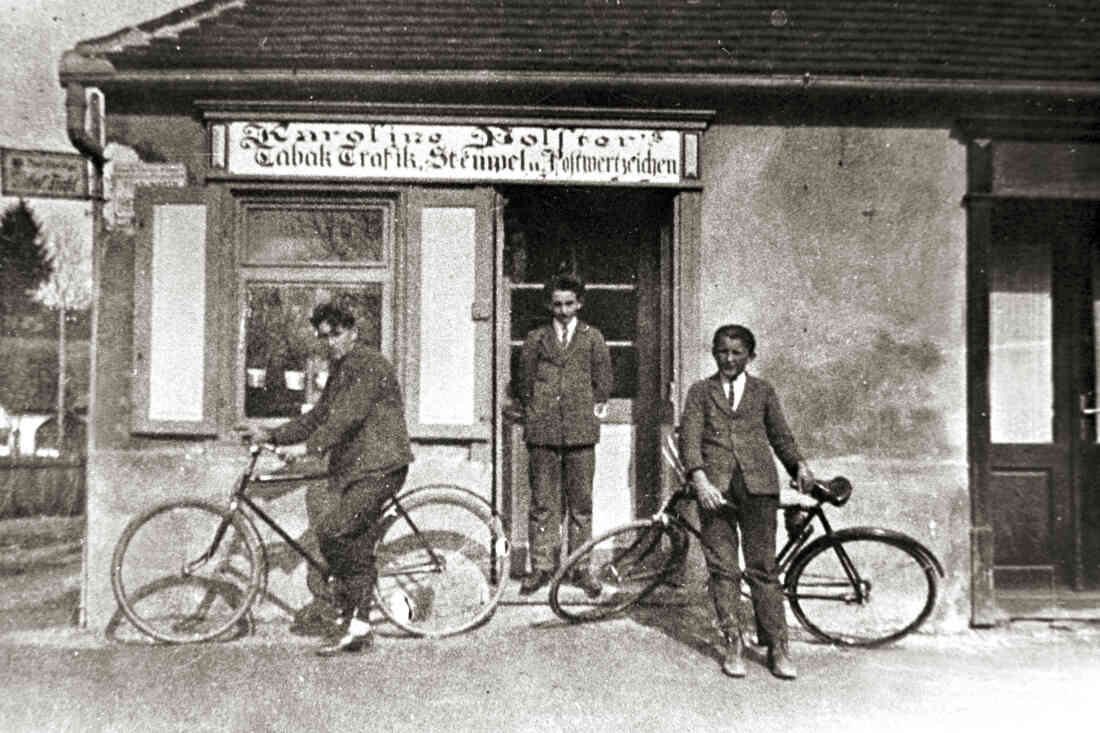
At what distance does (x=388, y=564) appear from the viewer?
18.0ft

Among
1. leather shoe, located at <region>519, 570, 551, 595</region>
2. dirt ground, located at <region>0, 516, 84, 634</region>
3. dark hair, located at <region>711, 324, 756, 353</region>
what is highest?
dark hair, located at <region>711, 324, 756, 353</region>

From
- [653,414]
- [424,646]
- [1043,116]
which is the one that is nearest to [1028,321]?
[1043,116]

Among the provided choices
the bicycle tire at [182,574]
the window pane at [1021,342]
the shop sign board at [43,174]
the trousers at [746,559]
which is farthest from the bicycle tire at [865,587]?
the shop sign board at [43,174]

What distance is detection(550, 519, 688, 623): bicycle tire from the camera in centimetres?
541

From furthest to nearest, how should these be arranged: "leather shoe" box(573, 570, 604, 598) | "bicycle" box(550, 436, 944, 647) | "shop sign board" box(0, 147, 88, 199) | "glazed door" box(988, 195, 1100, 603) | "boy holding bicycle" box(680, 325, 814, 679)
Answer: "glazed door" box(988, 195, 1100, 603) → "leather shoe" box(573, 570, 604, 598) → "bicycle" box(550, 436, 944, 647) → "shop sign board" box(0, 147, 88, 199) → "boy holding bicycle" box(680, 325, 814, 679)

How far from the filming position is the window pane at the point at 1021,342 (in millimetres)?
6344

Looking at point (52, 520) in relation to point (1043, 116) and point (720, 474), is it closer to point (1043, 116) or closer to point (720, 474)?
point (720, 474)

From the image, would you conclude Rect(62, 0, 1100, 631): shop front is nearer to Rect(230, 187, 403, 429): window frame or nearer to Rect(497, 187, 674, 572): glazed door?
Rect(230, 187, 403, 429): window frame

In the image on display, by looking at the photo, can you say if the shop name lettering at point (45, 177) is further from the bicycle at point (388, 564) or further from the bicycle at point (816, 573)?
the bicycle at point (816, 573)

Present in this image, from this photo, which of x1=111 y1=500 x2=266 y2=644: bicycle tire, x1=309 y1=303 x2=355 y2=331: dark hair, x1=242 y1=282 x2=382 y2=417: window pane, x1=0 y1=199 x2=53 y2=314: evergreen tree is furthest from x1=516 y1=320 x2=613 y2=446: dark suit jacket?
x1=0 y1=199 x2=53 y2=314: evergreen tree

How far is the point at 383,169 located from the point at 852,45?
3349 mm

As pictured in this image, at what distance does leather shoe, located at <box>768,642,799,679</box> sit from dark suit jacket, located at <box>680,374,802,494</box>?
86 centimetres

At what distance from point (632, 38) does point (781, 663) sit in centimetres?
418

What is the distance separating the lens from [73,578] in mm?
7125
